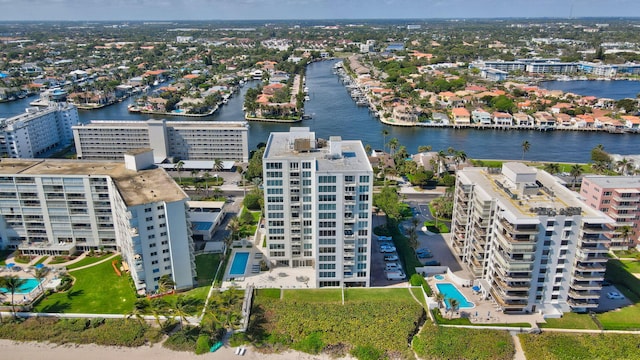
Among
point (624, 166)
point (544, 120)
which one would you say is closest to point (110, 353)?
point (624, 166)

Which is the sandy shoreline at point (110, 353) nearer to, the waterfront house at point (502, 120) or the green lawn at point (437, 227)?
the green lawn at point (437, 227)

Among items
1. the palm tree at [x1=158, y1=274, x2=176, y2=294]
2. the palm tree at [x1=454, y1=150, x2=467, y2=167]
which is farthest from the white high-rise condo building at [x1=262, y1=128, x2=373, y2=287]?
the palm tree at [x1=454, y1=150, x2=467, y2=167]

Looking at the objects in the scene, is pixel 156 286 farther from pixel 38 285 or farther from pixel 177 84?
pixel 177 84

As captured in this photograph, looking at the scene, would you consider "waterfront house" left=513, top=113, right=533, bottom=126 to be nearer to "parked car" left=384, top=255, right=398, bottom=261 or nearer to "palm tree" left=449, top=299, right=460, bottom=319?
"parked car" left=384, top=255, right=398, bottom=261

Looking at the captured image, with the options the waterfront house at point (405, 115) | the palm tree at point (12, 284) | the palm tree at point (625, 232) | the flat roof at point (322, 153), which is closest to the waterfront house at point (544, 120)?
the waterfront house at point (405, 115)

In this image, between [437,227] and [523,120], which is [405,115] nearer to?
[523,120]

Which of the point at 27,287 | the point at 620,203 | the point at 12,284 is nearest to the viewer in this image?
the point at 12,284
